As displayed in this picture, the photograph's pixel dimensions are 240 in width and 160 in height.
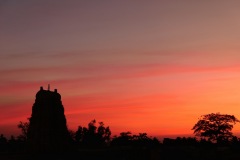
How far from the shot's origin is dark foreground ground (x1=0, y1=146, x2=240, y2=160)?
1332 inches

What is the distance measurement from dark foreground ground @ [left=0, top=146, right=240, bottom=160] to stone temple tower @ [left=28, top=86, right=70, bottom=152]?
6.18 ft

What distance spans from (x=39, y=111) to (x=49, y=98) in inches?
71.3

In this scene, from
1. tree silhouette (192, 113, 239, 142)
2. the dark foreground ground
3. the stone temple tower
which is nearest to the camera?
the dark foreground ground

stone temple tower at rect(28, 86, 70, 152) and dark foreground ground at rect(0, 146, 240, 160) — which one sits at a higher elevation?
stone temple tower at rect(28, 86, 70, 152)

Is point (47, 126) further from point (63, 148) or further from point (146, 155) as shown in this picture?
point (146, 155)

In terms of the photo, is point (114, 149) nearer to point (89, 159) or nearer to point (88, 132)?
point (89, 159)

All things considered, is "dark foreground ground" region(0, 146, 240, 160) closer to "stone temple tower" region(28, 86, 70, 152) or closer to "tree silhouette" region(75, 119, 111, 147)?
"stone temple tower" region(28, 86, 70, 152)

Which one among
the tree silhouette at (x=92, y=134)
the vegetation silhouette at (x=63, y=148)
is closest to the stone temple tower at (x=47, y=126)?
the vegetation silhouette at (x=63, y=148)

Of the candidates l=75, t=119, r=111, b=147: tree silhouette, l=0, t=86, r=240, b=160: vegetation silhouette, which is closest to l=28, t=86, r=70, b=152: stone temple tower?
l=0, t=86, r=240, b=160: vegetation silhouette

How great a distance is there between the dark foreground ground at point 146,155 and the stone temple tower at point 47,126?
1883 mm

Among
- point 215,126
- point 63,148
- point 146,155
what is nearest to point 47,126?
point 63,148

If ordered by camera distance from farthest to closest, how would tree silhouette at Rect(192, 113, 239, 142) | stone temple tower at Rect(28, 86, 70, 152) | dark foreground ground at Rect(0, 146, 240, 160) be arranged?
tree silhouette at Rect(192, 113, 239, 142), stone temple tower at Rect(28, 86, 70, 152), dark foreground ground at Rect(0, 146, 240, 160)

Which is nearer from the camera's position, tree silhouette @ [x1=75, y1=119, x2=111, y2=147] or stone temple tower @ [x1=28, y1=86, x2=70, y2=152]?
stone temple tower @ [x1=28, y1=86, x2=70, y2=152]

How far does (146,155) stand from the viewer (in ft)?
112
